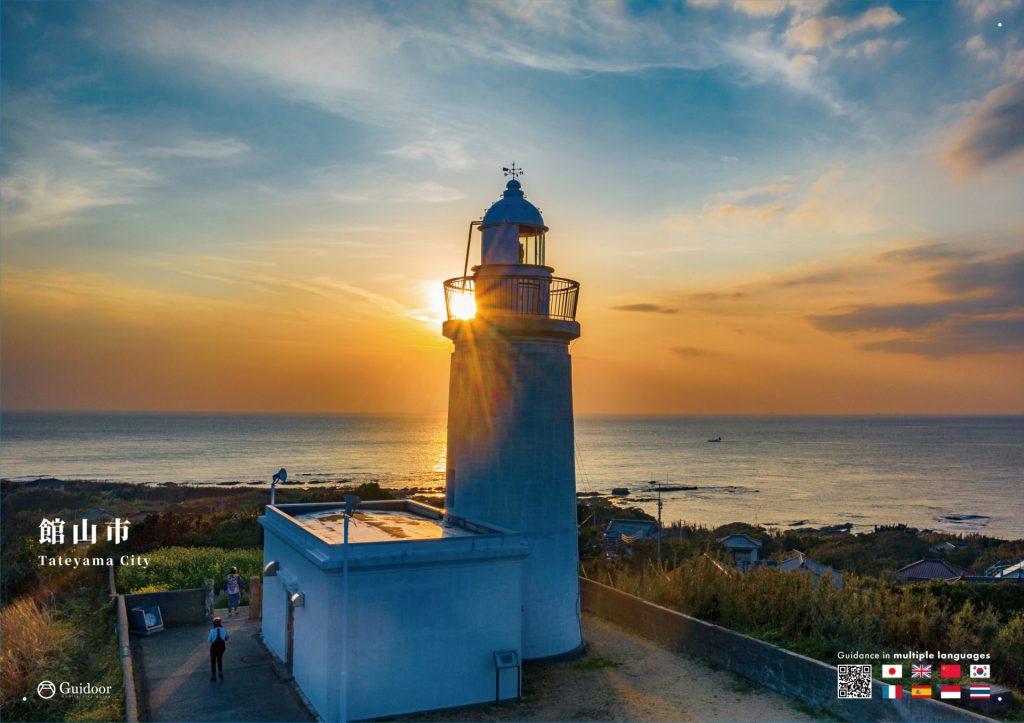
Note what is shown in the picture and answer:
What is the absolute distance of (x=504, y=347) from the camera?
15.0 meters

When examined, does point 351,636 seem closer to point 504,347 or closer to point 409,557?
point 409,557

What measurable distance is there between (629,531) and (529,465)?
37.1 meters

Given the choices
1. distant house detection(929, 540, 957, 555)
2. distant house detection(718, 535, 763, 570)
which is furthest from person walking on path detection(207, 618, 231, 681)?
distant house detection(929, 540, 957, 555)

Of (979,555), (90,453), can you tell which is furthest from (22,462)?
(979,555)

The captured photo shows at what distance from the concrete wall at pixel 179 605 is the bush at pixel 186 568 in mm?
3111

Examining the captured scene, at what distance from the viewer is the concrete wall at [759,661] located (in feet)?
33.8

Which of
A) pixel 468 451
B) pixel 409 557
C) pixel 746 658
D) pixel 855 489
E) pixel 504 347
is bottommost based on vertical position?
pixel 855 489

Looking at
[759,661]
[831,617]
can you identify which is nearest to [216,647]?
[759,661]

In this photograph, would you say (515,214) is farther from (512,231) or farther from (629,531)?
(629,531)

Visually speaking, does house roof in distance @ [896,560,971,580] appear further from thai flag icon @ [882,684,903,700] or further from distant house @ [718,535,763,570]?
thai flag icon @ [882,684,903,700]

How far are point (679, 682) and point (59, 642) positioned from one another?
13.0 m

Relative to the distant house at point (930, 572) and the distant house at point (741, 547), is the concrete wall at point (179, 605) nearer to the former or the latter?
the distant house at point (930, 572)

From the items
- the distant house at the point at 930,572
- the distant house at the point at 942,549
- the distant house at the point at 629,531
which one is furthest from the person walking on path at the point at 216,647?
the distant house at the point at 942,549

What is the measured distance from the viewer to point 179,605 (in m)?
17.0
